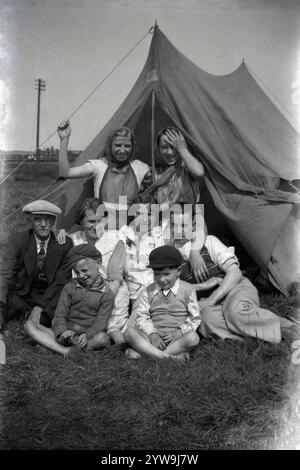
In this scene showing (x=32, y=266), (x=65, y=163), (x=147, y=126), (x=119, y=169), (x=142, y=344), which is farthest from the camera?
(x=147, y=126)

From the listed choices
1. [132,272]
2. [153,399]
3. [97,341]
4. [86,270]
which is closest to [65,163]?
[132,272]

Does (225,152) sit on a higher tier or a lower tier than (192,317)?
higher

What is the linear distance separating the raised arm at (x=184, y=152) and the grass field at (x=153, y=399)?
5.60ft

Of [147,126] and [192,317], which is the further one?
[147,126]

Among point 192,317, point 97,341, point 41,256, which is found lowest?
point 97,341

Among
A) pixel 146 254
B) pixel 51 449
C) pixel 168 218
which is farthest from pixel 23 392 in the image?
pixel 168 218

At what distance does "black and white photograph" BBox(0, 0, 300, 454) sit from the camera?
295 cm

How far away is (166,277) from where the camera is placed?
144 inches

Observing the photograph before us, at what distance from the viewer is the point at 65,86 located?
232 inches

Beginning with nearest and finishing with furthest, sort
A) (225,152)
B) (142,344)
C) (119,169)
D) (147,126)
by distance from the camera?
1. (142,344)
2. (119,169)
3. (225,152)
4. (147,126)

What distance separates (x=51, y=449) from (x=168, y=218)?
2385 mm

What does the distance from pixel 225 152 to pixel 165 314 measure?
86.7 inches

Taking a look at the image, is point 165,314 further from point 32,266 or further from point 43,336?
point 32,266

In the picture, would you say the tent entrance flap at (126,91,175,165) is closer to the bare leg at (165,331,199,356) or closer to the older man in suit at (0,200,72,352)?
the older man in suit at (0,200,72,352)
